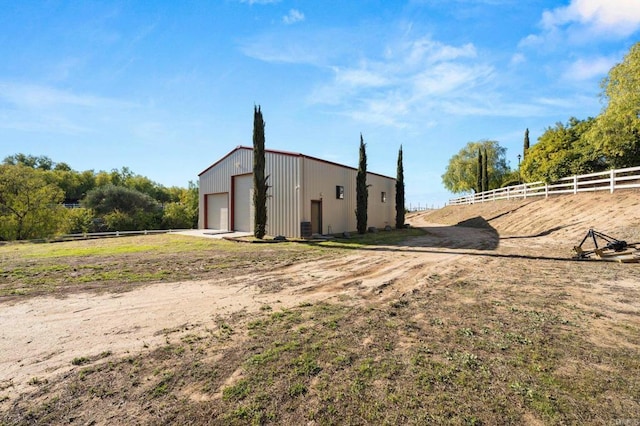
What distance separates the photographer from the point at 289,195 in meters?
16.4

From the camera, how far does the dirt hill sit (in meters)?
11.6

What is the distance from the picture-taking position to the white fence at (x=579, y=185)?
48.5ft

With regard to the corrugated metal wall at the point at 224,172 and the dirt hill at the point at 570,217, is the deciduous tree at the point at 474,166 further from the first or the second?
the corrugated metal wall at the point at 224,172

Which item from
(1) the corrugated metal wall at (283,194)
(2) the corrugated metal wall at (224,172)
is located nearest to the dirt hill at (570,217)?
(1) the corrugated metal wall at (283,194)

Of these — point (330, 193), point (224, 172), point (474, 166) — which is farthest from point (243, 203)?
point (474, 166)

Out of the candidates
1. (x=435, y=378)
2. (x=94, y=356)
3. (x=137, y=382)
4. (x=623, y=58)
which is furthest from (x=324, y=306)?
(x=623, y=58)

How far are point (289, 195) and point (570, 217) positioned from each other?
15026 mm

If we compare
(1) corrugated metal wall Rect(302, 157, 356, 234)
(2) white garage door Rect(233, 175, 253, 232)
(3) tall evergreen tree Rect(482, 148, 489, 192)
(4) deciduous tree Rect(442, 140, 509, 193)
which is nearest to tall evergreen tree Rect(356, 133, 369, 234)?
(1) corrugated metal wall Rect(302, 157, 356, 234)

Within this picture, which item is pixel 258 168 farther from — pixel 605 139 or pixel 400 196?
pixel 605 139

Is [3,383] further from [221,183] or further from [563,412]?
[221,183]

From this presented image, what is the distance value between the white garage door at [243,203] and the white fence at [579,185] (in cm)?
1992

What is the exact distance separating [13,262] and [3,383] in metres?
8.70

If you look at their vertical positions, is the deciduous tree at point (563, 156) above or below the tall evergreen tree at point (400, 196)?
above

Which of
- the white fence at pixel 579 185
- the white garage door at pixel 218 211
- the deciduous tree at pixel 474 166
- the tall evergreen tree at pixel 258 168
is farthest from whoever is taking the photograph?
the deciduous tree at pixel 474 166
